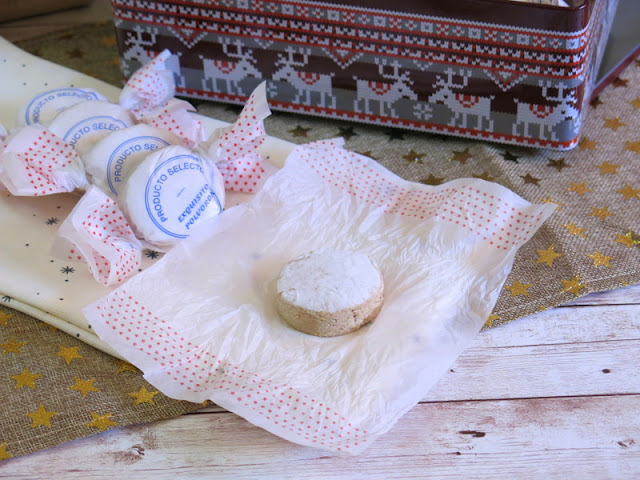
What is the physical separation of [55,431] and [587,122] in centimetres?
109

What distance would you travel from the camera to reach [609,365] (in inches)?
43.1

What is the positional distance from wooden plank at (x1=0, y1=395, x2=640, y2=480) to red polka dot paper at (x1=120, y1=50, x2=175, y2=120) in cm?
65

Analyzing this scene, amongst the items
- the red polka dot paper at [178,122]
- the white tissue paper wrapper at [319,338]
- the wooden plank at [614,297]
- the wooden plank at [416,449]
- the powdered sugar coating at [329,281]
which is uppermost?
the red polka dot paper at [178,122]

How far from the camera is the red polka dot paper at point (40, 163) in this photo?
1.27 meters

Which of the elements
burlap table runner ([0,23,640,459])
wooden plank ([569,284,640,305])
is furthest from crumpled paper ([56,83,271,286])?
wooden plank ([569,284,640,305])

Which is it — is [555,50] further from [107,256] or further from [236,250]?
[107,256]

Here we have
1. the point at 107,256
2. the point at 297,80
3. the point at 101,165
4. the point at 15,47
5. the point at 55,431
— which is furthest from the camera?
the point at 15,47

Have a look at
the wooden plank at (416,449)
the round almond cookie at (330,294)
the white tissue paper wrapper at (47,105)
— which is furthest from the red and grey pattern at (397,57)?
the wooden plank at (416,449)

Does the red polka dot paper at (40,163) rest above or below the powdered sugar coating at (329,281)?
above

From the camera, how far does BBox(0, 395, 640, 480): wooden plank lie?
38.4 inches

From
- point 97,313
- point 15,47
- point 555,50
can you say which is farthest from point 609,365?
point 15,47

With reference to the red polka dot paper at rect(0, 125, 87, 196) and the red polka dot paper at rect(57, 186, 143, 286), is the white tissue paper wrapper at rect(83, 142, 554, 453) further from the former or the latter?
the red polka dot paper at rect(0, 125, 87, 196)

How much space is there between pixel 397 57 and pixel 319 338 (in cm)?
57

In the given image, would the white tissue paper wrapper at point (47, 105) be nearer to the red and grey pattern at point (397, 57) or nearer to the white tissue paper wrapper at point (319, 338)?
the red and grey pattern at point (397, 57)
